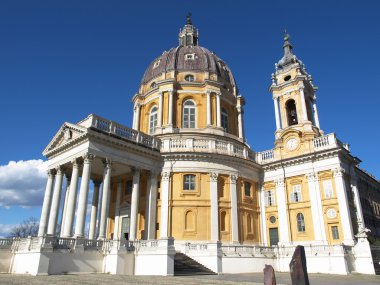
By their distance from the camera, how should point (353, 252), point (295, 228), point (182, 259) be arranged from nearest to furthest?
point (182, 259) < point (353, 252) < point (295, 228)

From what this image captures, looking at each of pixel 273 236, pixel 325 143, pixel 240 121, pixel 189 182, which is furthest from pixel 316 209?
pixel 240 121

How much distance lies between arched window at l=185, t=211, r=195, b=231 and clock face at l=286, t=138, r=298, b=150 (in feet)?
36.6

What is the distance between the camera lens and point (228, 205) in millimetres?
27922

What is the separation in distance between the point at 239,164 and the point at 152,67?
54.9 feet

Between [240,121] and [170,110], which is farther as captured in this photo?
[240,121]

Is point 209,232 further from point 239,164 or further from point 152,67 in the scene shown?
point 152,67

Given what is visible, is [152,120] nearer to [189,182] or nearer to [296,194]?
[189,182]

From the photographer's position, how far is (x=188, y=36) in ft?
146

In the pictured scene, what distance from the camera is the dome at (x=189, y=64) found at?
3662 centimetres

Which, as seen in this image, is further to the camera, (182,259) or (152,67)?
(152,67)

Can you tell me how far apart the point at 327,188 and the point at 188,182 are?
37.9ft

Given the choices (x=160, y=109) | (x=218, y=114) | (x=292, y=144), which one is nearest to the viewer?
(x=292, y=144)

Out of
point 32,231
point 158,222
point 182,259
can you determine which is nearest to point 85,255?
point 182,259

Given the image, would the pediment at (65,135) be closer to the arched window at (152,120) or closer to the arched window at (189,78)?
the arched window at (152,120)
